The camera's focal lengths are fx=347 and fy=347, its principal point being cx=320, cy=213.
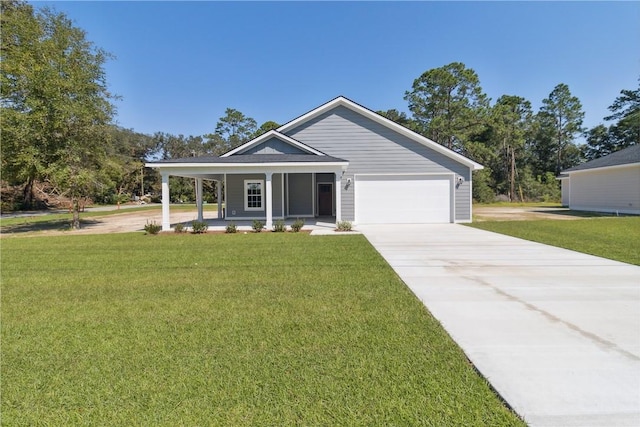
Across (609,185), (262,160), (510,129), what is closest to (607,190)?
(609,185)

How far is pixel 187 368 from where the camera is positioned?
2889 millimetres

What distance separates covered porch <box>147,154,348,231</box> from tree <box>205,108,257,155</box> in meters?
38.3

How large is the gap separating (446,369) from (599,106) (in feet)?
176

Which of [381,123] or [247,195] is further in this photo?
[247,195]

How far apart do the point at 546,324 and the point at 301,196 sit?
47.9ft

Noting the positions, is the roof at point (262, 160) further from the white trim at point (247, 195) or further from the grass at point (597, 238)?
the grass at point (597, 238)

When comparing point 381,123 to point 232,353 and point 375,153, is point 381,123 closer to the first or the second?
point 375,153

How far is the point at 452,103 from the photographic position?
122 ft

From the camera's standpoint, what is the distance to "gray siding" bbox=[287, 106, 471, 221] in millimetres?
15688

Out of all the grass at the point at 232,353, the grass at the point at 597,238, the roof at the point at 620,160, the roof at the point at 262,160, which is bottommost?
the grass at the point at 232,353

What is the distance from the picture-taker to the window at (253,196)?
55.5ft

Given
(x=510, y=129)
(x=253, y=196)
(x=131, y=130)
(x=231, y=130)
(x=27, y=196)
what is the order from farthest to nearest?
(x=131, y=130) → (x=231, y=130) → (x=510, y=129) → (x=27, y=196) → (x=253, y=196)

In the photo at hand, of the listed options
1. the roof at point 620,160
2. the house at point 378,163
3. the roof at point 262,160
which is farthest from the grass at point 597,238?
the roof at point 620,160

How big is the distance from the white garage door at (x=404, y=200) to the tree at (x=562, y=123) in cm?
3768
